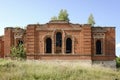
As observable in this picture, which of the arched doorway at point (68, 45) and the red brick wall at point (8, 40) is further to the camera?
the red brick wall at point (8, 40)

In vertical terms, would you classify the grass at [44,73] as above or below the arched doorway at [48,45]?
below

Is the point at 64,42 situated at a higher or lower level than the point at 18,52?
higher

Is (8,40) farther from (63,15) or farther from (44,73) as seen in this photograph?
(44,73)

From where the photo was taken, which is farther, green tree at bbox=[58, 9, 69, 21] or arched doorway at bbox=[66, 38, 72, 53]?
green tree at bbox=[58, 9, 69, 21]

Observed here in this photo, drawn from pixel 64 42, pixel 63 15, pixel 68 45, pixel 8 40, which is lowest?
pixel 68 45

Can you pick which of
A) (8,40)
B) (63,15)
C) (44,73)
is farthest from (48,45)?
(44,73)

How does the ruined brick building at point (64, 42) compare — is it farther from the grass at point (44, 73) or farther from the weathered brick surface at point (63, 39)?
the grass at point (44, 73)

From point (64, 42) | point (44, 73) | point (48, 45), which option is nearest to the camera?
point (44, 73)

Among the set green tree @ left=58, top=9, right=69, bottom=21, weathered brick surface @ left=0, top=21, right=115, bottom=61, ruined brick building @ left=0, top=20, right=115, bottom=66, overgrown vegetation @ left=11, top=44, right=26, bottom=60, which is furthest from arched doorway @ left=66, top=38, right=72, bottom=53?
green tree @ left=58, top=9, right=69, bottom=21

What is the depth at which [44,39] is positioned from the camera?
3884 centimetres

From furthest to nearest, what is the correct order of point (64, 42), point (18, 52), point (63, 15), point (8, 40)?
point (63, 15) < point (8, 40) < point (18, 52) < point (64, 42)

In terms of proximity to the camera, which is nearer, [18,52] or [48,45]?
[18,52]

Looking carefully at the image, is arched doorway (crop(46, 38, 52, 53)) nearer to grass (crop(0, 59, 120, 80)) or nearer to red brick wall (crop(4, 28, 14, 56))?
red brick wall (crop(4, 28, 14, 56))

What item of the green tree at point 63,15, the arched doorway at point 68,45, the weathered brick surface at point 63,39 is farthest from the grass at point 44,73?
the green tree at point 63,15
